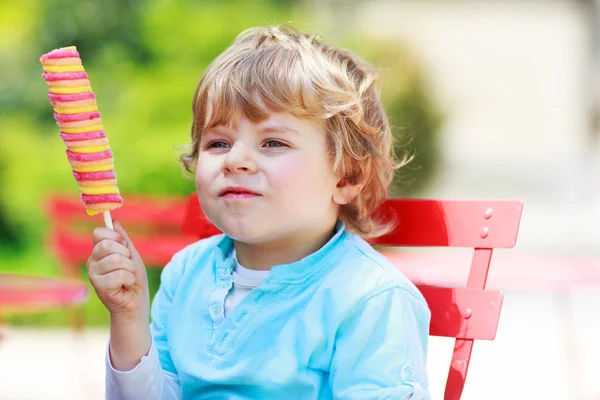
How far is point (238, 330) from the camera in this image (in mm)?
1983

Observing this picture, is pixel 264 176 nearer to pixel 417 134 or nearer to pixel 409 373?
pixel 409 373

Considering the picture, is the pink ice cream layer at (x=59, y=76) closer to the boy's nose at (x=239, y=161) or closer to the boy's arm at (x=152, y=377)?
the boy's nose at (x=239, y=161)

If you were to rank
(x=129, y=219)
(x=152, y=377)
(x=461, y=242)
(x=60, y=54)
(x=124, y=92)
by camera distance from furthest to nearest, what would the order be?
(x=124, y=92), (x=129, y=219), (x=461, y=242), (x=152, y=377), (x=60, y=54)

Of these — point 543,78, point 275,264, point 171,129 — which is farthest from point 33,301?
point 543,78

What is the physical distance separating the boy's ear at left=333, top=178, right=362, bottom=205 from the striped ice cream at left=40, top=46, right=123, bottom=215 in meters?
0.46

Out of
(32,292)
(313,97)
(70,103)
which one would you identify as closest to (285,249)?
(313,97)

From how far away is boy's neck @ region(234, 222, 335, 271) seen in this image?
2.03m

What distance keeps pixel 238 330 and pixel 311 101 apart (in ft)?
1.58

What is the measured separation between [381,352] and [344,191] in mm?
405

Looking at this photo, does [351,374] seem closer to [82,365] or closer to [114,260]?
[114,260]

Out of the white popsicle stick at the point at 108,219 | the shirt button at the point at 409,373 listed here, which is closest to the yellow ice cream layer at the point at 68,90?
the white popsicle stick at the point at 108,219

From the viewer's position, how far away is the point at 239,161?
6.18 feet

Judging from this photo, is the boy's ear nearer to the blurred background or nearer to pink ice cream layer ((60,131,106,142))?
pink ice cream layer ((60,131,106,142))

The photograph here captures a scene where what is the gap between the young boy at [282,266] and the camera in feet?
6.07
